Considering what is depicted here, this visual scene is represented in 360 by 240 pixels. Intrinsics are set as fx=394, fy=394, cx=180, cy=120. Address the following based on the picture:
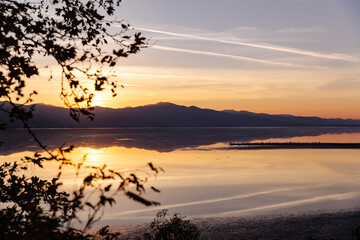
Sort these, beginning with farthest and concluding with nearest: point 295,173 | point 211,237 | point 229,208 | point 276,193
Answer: point 295,173
point 276,193
point 229,208
point 211,237

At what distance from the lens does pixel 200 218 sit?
2327 centimetres

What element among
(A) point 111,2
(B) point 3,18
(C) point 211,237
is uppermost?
(A) point 111,2

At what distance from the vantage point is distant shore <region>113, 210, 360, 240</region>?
19547 millimetres

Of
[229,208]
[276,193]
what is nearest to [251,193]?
[276,193]

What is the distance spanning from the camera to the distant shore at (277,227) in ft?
64.1

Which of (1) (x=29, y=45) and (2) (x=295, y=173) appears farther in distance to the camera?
(2) (x=295, y=173)

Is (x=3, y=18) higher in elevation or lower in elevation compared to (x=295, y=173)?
higher

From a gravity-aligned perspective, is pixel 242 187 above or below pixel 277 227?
→ above

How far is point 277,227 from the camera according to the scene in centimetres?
2077

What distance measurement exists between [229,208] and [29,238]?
20.3 metres

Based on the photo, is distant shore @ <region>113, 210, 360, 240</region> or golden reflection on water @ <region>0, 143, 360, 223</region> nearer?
distant shore @ <region>113, 210, 360, 240</region>

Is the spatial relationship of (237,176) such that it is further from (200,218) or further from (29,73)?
(29,73)

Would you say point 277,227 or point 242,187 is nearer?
point 277,227

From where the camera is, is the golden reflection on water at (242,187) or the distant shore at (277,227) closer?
the distant shore at (277,227)
